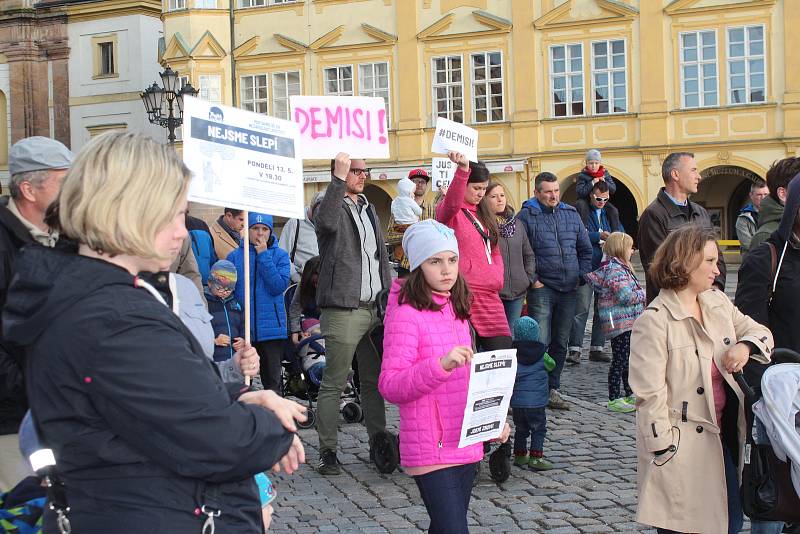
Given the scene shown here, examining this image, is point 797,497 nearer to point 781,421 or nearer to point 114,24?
point 781,421

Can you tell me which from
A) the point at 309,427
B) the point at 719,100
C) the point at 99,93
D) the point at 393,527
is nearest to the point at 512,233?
the point at 309,427

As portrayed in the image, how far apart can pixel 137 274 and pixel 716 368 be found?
3.07 m

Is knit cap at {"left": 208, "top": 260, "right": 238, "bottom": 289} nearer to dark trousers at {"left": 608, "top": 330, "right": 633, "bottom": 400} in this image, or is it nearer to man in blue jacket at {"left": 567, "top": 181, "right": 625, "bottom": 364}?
dark trousers at {"left": 608, "top": 330, "right": 633, "bottom": 400}

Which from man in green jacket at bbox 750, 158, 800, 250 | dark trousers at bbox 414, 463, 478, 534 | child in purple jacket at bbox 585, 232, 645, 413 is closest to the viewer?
dark trousers at bbox 414, 463, 478, 534

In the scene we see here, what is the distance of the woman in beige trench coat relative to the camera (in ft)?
15.6

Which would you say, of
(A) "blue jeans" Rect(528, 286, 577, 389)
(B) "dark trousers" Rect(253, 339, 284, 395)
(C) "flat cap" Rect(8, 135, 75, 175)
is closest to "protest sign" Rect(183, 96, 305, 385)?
(C) "flat cap" Rect(8, 135, 75, 175)

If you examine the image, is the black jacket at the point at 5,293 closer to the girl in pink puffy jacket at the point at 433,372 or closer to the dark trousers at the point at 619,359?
the girl in pink puffy jacket at the point at 433,372

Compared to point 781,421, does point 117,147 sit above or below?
above

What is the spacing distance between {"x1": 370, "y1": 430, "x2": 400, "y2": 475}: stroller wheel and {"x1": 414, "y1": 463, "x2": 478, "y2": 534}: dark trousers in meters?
2.74

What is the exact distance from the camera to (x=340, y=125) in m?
7.12

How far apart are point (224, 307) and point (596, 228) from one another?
5.32m

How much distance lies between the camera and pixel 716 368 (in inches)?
193

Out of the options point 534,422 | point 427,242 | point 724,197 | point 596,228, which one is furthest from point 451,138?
point 724,197

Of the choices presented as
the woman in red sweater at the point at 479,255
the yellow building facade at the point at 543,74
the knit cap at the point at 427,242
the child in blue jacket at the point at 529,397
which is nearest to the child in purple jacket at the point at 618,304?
the child in blue jacket at the point at 529,397
